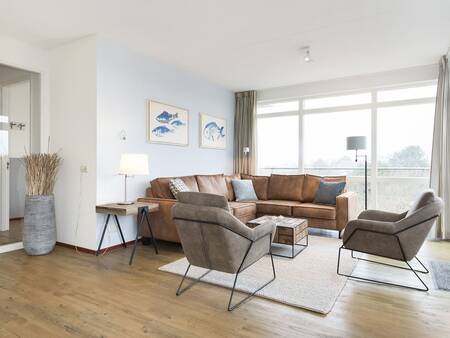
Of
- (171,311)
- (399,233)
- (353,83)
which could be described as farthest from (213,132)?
(171,311)

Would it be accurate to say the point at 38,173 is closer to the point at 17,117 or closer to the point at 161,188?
the point at 17,117

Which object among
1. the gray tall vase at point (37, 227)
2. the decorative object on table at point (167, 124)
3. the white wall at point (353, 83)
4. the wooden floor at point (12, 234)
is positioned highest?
the white wall at point (353, 83)

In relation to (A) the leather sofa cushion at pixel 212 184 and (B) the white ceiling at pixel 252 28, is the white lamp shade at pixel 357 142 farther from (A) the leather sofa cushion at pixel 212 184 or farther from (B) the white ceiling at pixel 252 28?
(A) the leather sofa cushion at pixel 212 184

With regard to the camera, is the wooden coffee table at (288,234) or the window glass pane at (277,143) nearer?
the wooden coffee table at (288,234)

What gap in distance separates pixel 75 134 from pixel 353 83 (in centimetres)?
473

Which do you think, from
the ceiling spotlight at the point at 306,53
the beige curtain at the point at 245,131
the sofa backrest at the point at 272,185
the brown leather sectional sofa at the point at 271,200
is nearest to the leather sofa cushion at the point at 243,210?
the brown leather sectional sofa at the point at 271,200

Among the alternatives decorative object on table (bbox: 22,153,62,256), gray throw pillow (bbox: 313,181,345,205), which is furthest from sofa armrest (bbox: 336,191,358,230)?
decorative object on table (bbox: 22,153,62,256)

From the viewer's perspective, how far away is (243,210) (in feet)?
14.7

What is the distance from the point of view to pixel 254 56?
4.37m

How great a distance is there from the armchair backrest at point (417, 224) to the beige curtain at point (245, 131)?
12.7 ft

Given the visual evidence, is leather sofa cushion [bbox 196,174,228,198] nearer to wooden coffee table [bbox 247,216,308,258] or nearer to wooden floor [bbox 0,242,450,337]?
wooden coffee table [bbox 247,216,308,258]

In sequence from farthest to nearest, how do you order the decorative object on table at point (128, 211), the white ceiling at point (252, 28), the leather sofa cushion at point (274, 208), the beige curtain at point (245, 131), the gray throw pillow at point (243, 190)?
the beige curtain at point (245, 131) → the gray throw pillow at point (243, 190) → the leather sofa cushion at point (274, 208) → the decorative object on table at point (128, 211) → the white ceiling at point (252, 28)

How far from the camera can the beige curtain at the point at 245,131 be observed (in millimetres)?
6355

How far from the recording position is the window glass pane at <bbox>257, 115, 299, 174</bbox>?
20.3 feet
